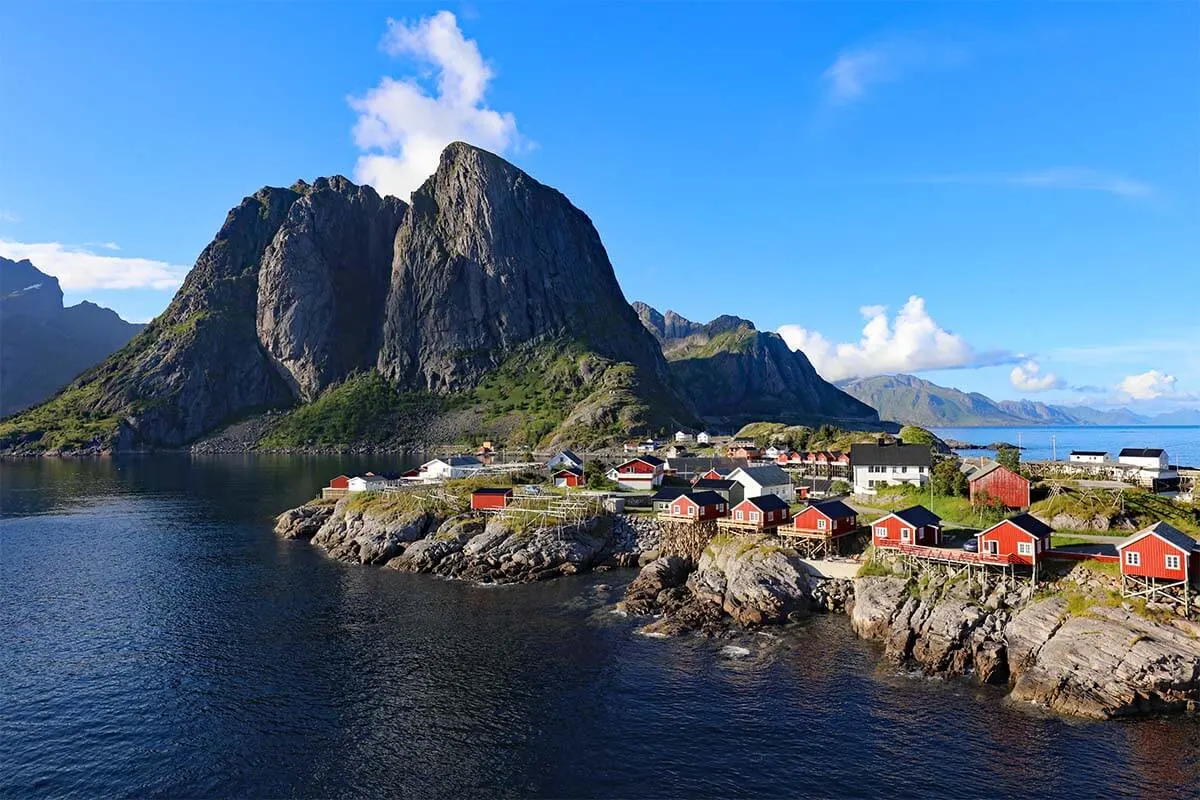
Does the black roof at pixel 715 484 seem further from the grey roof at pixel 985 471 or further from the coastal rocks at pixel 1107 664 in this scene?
the coastal rocks at pixel 1107 664

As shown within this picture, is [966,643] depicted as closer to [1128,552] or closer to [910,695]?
[910,695]

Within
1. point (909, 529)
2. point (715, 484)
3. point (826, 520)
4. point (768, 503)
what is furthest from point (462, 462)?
point (909, 529)

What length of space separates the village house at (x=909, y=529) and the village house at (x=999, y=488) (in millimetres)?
12772

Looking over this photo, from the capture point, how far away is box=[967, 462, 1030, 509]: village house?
64.4 metres

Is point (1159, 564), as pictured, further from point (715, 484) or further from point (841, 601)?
point (715, 484)

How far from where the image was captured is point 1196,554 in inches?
1670

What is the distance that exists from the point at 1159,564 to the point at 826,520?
77.9ft

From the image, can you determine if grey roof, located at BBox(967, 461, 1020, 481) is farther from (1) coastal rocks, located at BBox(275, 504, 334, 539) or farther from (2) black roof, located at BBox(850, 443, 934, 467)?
(1) coastal rocks, located at BBox(275, 504, 334, 539)

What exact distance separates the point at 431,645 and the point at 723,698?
22.1 metres

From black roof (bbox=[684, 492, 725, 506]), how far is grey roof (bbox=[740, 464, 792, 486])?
11816mm

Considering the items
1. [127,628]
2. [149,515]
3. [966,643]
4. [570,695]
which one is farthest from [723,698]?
[149,515]

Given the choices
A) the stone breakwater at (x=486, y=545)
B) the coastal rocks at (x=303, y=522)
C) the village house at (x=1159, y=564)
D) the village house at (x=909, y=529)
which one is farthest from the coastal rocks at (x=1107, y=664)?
the coastal rocks at (x=303, y=522)

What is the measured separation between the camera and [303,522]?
9481 centimetres

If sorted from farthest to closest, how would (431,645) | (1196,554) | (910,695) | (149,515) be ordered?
(149,515)
(431,645)
(1196,554)
(910,695)
